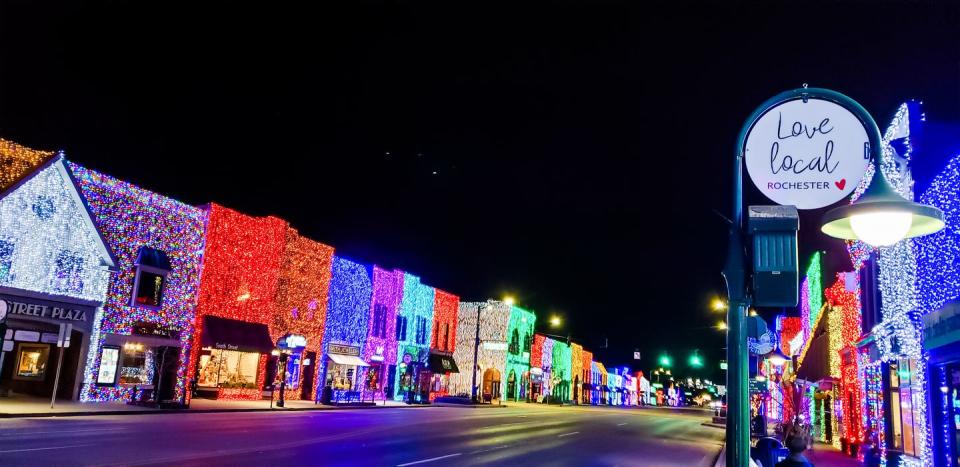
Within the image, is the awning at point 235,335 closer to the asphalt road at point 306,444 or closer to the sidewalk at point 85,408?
the sidewalk at point 85,408

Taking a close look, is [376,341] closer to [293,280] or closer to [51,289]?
[293,280]

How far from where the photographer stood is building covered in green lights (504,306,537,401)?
65.3m

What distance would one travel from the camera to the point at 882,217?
4.93m

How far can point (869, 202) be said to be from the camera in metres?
4.82

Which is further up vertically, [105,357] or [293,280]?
[293,280]

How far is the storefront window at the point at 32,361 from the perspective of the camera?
2733 centimetres

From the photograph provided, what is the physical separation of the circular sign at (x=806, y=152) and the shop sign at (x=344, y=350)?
37623mm

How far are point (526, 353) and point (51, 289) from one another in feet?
163

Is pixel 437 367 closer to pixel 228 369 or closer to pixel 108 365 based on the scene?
pixel 228 369

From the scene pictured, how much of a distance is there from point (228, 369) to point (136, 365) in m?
7.15

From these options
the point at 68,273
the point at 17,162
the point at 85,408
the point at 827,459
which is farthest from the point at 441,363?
the point at 827,459

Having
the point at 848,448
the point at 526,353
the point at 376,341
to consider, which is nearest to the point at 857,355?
the point at 848,448

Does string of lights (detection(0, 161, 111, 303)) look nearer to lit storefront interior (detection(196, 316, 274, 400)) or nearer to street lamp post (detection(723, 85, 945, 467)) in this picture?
lit storefront interior (detection(196, 316, 274, 400))

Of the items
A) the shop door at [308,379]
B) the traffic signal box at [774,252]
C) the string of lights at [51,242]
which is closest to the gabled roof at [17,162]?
the string of lights at [51,242]
